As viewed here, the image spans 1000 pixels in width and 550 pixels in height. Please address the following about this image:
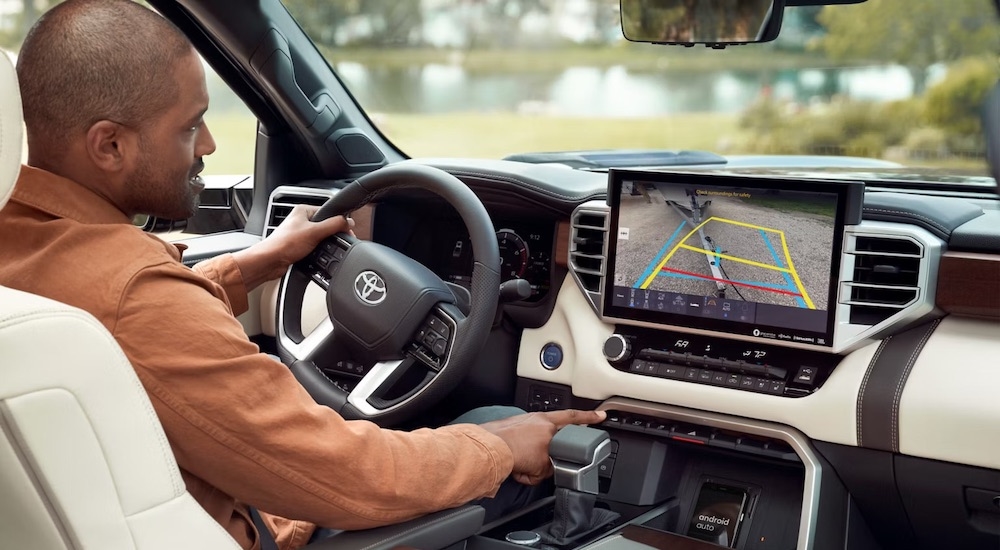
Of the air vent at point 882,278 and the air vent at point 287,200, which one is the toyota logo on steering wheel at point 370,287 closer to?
the air vent at point 287,200

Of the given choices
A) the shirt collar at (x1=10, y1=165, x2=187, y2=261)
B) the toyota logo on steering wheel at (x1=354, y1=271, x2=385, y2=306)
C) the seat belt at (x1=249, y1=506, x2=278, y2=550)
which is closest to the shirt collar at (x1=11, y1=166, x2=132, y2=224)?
the shirt collar at (x1=10, y1=165, x2=187, y2=261)

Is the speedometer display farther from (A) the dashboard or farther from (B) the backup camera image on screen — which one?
(B) the backup camera image on screen

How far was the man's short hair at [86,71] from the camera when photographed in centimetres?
158

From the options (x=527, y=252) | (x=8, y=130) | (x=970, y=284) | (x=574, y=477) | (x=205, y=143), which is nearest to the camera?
(x=8, y=130)

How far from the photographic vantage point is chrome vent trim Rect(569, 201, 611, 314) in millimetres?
2643

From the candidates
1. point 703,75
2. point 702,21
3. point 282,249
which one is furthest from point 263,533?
point 703,75

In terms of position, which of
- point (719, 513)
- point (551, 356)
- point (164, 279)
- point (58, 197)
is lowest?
point (719, 513)

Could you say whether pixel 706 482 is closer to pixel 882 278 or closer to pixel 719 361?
pixel 719 361

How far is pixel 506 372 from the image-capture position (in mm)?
2904

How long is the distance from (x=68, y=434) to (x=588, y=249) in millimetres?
1642

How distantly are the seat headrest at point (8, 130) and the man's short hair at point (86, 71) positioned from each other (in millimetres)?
320

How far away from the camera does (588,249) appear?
270cm

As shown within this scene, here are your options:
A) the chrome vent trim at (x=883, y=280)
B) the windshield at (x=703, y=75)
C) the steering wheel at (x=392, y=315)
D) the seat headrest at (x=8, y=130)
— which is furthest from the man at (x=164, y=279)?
the windshield at (x=703, y=75)

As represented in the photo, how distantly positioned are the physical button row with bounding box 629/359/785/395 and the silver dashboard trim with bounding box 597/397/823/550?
8 cm
